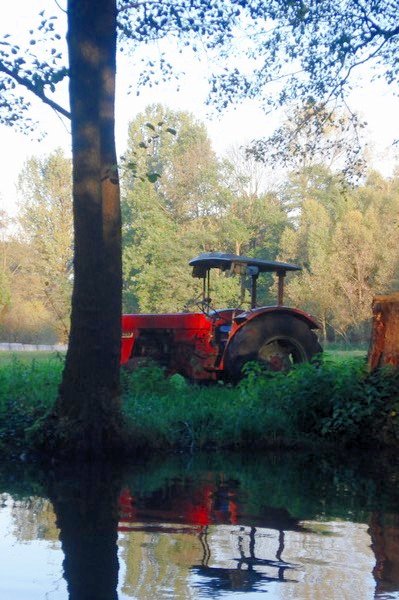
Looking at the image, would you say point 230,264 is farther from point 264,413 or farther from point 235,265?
point 264,413

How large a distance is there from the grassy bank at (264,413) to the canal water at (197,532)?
2.98 ft

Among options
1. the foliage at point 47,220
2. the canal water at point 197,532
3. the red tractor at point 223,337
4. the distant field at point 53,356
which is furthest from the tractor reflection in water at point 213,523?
the foliage at point 47,220

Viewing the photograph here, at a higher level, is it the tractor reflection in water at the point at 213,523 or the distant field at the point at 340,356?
the distant field at the point at 340,356

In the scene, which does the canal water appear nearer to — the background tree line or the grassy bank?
the grassy bank

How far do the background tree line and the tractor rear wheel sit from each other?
27481mm

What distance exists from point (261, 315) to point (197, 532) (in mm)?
8615

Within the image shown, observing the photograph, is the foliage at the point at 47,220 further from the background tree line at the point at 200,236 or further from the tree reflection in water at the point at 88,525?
the tree reflection in water at the point at 88,525

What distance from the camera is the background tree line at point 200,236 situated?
151 ft

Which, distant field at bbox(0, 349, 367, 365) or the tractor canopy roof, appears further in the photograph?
distant field at bbox(0, 349, 367, 365)

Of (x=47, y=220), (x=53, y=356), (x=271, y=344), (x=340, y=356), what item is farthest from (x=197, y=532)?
(x=47, y=220)

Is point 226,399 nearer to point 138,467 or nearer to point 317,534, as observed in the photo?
point 138,467

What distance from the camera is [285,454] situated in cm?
1012

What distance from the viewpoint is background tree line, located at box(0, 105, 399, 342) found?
151 ft

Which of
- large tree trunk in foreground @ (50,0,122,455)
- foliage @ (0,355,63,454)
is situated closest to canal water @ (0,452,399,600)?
foliage @ (0,355,63,454)
